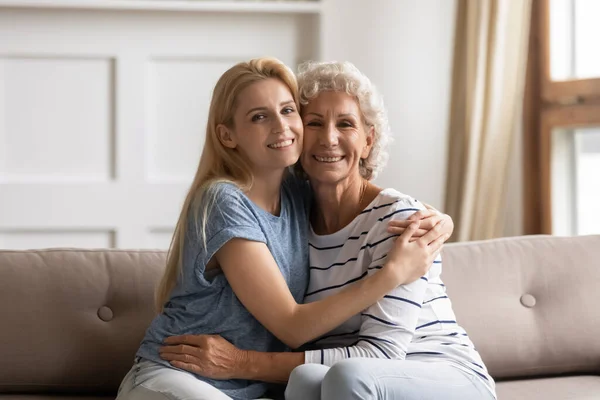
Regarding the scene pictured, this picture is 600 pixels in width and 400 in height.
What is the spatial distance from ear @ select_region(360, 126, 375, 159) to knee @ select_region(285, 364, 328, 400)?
0.57 m

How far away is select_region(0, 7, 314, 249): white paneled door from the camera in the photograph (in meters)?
3.46

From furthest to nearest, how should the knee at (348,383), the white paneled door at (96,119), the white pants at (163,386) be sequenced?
the white paneled door at (96,119) → the white pants at (163,386) → the knee at (348,383)

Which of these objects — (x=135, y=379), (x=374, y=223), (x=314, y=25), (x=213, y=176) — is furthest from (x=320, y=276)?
(x=314, y=25)

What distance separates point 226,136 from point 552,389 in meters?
1.01

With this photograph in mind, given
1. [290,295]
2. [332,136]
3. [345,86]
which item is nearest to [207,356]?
[290,295]

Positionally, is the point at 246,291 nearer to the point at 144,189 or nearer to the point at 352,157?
the point at 352,157

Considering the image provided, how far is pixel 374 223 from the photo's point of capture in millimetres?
1889

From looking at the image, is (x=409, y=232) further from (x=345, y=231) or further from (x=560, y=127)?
(x=560, y=127)

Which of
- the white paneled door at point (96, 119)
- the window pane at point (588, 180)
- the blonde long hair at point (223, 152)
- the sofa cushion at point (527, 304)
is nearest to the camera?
the blonde long hair at point (223, 152)

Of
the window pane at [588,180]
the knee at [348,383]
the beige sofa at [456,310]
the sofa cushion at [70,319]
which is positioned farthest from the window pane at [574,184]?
the knee at [348,383]

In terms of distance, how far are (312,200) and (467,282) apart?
1.55ft

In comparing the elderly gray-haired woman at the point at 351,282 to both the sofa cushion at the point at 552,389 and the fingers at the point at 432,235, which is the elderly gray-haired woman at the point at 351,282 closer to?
the fingers at the point at 432,235

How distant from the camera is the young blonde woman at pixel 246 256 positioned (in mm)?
1772

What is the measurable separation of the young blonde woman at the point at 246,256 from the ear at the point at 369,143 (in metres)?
0.18
